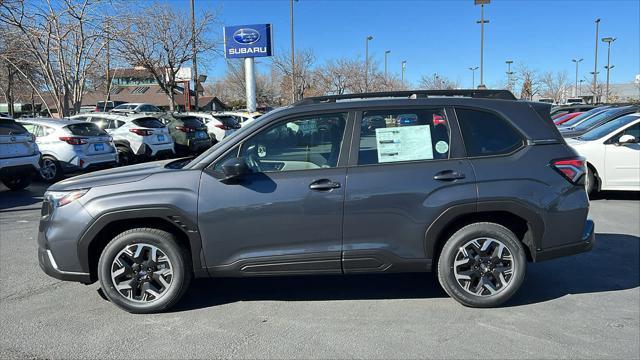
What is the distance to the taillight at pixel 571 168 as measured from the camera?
4.08 m

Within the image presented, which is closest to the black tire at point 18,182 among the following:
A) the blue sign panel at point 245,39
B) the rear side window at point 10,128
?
the rear side window at point 10,128

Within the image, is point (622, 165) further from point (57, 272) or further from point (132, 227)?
point (57, 272)

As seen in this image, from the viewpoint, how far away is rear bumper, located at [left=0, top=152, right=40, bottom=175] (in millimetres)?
9195

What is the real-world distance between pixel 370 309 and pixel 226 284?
4.96 feet

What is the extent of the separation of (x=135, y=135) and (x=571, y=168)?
12.0 meters

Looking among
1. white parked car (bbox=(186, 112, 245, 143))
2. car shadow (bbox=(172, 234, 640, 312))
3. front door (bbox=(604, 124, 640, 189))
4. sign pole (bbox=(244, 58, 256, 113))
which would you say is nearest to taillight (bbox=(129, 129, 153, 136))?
white parked car (bbox=(186, 112, 245, 143))

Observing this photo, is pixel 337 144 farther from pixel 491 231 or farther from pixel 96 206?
pixel 96 206

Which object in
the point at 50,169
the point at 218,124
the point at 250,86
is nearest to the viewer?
the point at 50,169

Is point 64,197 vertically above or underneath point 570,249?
above

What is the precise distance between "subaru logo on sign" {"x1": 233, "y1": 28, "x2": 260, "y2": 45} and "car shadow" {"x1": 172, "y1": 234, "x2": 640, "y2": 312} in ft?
84.2

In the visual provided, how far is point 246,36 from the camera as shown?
93.9 ft

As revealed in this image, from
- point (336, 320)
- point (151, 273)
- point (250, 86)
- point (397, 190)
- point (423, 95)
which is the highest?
point (250, 86)

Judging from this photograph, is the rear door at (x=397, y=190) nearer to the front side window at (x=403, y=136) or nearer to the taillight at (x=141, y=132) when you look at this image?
the front side window at (x=403, y=136)

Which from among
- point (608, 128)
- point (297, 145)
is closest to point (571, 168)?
point (297, 145)
